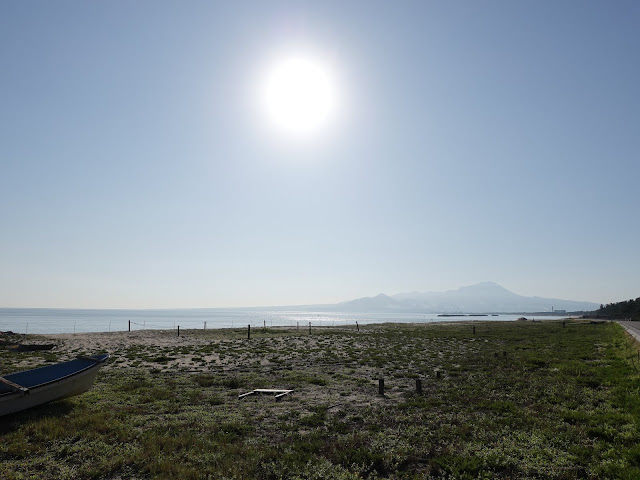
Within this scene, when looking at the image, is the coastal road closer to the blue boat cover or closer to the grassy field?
the grassy field

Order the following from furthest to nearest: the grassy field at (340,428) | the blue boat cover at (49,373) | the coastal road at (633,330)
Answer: the coastal road at (633,330) → the blue boat cover at (49,373) → the grassy field at (340,428)

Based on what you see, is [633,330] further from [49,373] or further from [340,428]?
[49,373]

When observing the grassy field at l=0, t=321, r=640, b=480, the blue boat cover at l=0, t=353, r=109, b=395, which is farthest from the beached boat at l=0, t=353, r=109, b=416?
the grassy field at l=0, t=321, r=640, b=480

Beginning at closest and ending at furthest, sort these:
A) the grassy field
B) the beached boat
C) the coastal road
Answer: the grassy field, the beached boat, the coastal road

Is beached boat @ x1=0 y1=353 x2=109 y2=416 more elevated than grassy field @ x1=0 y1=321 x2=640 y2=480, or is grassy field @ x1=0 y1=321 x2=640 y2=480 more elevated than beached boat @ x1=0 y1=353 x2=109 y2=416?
beached boat @ x1=0 y1=353 x2=109 y2=416

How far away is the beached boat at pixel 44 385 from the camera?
13359 millimetres

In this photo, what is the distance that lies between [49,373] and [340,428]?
13.6 meters

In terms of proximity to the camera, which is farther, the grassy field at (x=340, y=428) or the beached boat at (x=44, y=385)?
the beached boat at (x=44, y=385)

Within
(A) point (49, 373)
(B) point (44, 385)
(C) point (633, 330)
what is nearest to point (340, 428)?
(B) point (44, 385)

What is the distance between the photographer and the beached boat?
43.8ft

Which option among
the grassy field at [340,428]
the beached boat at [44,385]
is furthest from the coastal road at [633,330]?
the beached boat at [44,385]

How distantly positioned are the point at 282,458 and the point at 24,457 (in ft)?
23.2

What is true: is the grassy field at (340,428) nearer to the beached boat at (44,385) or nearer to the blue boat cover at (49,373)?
the beached boat at (44,385)

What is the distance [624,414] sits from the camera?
539 inches
